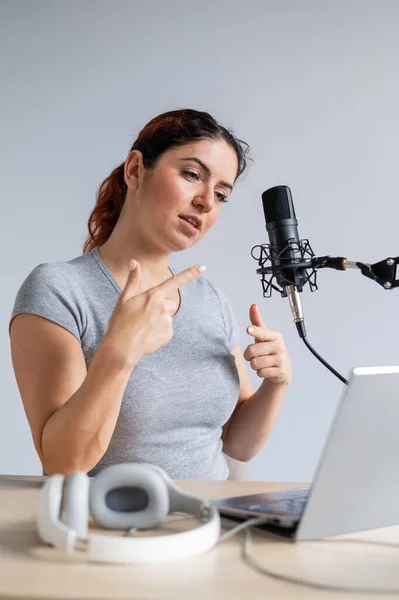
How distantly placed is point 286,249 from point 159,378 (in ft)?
1.28

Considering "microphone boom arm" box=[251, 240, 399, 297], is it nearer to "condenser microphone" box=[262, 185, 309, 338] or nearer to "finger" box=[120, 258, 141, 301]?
"condenser microphone" box=[262, 185, 309, 338]

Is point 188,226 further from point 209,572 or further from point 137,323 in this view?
point 209,572

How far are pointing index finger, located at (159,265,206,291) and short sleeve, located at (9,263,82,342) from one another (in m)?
0.25

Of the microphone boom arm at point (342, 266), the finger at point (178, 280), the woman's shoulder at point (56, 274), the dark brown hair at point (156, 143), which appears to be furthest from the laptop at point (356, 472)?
the dark brown hair at point (156, 143)

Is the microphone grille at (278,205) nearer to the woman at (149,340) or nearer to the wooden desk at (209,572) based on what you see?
the woman at (149,340)

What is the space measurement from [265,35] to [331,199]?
2.05 feet

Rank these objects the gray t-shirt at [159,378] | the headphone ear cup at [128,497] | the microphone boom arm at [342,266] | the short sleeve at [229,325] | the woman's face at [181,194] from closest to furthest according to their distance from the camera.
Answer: the headphone ear cup at [128,497]
the microphone boom arm at [342,266]
the gray t-shirt at [159,378]
the woman's face at [181,194]
the short sleeve at [229,325]

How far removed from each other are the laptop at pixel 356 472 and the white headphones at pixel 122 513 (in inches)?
3.6

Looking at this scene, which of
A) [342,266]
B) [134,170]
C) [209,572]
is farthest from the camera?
[134,170]

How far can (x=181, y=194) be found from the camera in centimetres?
142

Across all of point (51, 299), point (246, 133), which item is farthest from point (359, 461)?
point (246, 133)

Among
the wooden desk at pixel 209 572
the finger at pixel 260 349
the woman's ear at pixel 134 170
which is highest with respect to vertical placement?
the woman's ear at pixel 134 170

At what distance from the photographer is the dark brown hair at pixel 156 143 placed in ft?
4.85

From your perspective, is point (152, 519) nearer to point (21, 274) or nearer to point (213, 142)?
point (213, 142)
